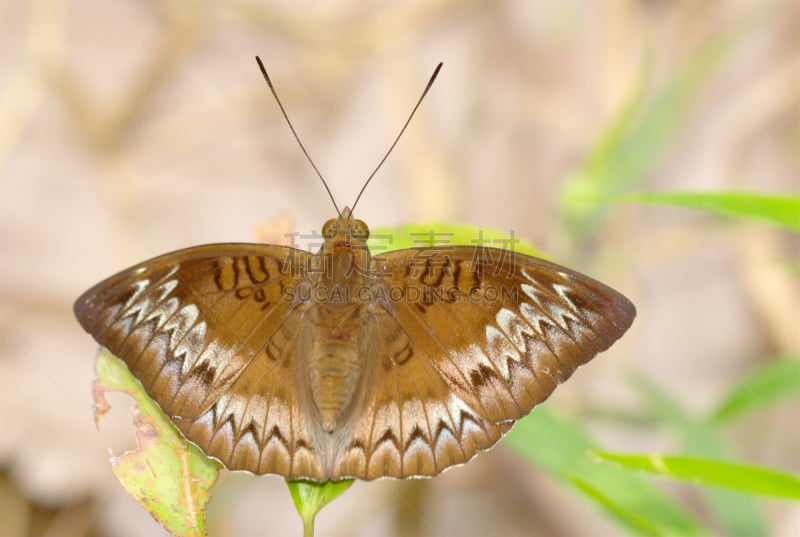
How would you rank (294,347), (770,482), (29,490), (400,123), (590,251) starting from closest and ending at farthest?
(770,482) < (294,347) < (29,490) < (590,251) < (400,123)

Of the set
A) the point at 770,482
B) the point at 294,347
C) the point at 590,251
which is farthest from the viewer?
the point at 590,251

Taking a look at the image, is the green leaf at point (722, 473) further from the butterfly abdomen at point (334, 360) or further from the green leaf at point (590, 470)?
the butterfly abdomen at point (334, 360)

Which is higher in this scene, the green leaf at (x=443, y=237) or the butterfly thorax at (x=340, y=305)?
the green leaf at (x=443, y=237)

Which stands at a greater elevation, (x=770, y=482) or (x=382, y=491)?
(x=770, y=482)

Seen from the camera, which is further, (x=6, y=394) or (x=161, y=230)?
(x=161, y=230)

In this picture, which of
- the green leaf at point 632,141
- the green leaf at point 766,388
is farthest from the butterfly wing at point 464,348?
the green leaf at point 632,141

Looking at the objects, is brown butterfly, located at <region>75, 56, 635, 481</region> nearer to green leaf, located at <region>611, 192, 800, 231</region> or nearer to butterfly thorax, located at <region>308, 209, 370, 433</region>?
butterfly thorax, located at <region>308, 209, 370, 433</region>

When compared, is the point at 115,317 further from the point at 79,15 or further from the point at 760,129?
the point at 760,129

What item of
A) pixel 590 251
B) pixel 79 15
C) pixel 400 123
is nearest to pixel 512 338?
pixel 590 251
